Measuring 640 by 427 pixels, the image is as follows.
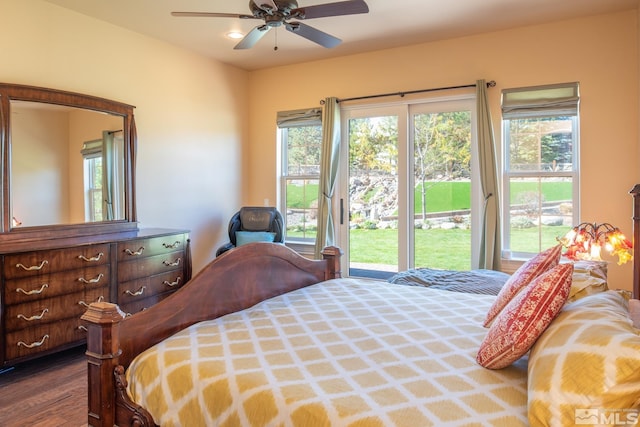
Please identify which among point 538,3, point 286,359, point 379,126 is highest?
point 538,3

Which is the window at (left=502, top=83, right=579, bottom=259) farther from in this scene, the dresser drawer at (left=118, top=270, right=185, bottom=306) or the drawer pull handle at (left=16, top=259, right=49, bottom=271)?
the drawer pull handle at (left=16, top=259, right=49, bottom=271)

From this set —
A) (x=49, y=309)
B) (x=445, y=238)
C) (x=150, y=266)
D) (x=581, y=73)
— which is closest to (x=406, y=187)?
(x=445, y=238)

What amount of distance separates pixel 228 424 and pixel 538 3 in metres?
3.70

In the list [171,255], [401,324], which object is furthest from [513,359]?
[171,255]

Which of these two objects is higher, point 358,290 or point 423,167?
point 423,167

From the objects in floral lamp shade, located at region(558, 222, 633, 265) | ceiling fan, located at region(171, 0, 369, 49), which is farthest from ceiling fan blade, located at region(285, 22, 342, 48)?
floral lamp shade, located at region(558, 222, 633, 265)

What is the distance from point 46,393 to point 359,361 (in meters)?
2.20

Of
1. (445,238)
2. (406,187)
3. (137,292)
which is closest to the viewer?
(137,292)

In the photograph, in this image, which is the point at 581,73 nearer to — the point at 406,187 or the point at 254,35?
the point at 406,187

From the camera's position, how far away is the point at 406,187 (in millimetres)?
4461

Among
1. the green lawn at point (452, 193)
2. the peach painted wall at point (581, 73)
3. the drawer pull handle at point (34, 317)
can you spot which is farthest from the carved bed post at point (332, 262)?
the peach painted wall at point (581, 73)

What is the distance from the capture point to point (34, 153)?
318 cm

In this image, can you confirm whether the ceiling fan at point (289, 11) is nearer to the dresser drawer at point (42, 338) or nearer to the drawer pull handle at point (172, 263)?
the drawer pull handle at point (172, 263)

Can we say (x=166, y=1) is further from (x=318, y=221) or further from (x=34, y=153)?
(x=318, y=221)
